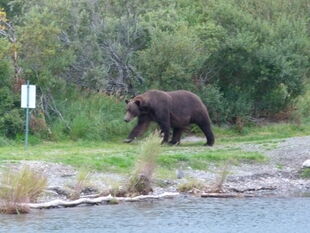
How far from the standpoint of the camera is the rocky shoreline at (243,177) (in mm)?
21172

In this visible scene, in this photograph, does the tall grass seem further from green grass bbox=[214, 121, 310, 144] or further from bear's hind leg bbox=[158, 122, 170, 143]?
green grass bbox=[214, 121, 310, 144]

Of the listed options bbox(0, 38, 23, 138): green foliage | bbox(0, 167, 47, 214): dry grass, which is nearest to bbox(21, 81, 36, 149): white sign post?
bbox(0, 38, 23, 138): green foliage

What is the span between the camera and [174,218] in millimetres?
18812

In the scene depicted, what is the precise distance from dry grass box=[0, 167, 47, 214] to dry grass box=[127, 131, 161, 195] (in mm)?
2578

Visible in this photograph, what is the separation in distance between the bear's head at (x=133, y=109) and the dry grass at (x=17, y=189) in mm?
9604

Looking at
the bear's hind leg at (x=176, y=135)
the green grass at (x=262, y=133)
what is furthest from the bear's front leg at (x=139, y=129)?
the green grass at (x=262, y=133)

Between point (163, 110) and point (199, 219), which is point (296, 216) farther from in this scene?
point (163, 110)

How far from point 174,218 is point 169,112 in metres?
9.95

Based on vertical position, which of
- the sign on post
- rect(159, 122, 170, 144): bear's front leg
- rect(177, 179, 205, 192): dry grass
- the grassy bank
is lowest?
rect(177, 179, 205, 192): dry grass

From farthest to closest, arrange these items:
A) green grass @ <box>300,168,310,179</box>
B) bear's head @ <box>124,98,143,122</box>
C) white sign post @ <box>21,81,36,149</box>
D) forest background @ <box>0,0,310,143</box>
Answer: forest background @ <box>0,0,310,143</box>, bear's head @ <box>124,98,143,122</box>, white sign post @ <box>21,81,36,149</box>, green grass @ <box>300,168,310,179</box>

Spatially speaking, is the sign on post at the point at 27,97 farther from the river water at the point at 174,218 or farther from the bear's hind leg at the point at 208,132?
the river water at the point at 174,218

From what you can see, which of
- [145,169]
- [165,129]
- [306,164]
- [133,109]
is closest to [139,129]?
[133,109]

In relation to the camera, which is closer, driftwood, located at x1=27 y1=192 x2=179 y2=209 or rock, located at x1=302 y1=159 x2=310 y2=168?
driftwood, located at x1=27 y1=192 x2=179 y2=209

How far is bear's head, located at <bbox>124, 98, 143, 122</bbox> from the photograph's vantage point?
2825cm
